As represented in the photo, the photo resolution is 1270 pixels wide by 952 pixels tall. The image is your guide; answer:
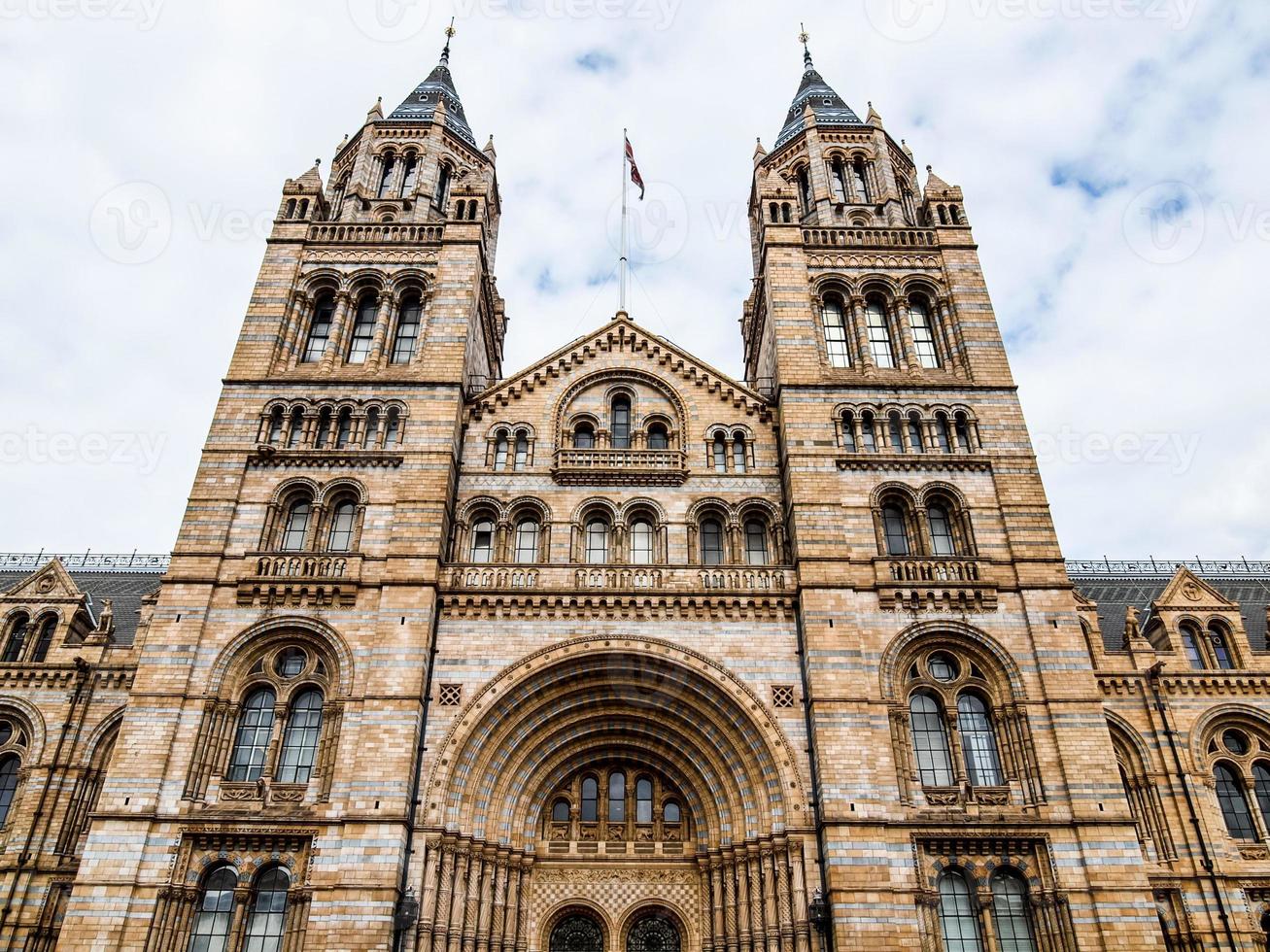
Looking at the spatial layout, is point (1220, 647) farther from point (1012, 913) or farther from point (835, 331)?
point (835, 331)

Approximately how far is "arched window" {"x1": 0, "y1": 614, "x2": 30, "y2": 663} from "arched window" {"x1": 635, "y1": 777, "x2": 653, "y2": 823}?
19.0 meters

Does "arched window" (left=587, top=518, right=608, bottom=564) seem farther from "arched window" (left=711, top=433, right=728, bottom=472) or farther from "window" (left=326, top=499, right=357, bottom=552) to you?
"window" (left=326, top=499, right=357, bottom=552)

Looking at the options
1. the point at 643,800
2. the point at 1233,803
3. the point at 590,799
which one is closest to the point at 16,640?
the point at 590,799

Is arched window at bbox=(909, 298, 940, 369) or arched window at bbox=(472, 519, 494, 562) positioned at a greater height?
arched window at bbox=(909, 298, 940, 369)

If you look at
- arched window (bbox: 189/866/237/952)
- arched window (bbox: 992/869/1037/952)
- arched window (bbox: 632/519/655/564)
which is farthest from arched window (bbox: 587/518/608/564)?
arched window (bbox: 992/869/1037/952)

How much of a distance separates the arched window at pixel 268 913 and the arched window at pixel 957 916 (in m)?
14.3

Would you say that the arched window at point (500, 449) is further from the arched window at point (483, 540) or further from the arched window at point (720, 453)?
the arched window at point (720, 453)

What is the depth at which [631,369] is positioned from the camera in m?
27.9

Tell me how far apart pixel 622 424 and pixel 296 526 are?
9.72 meters

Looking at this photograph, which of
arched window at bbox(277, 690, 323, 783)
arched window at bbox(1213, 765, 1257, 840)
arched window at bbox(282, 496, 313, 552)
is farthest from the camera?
arched window at bbox(1213, 765, 1257, 840)

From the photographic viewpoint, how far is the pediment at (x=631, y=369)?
1072 inches

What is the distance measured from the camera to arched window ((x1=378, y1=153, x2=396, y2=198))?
32.1 metres

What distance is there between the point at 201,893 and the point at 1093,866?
19.3m

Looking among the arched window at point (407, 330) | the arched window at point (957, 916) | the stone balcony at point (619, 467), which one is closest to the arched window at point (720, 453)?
the stone balcony at point (619, 467)
